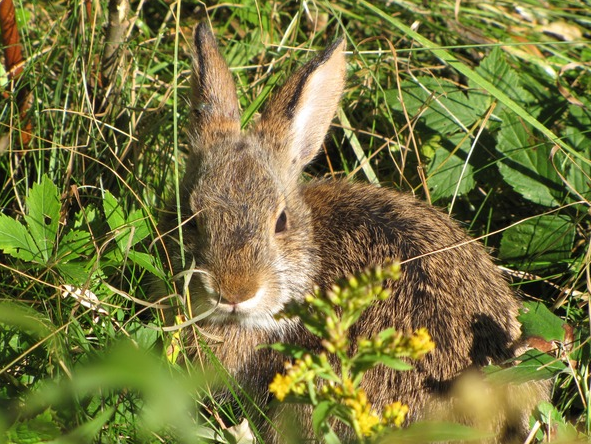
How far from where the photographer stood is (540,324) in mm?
3320

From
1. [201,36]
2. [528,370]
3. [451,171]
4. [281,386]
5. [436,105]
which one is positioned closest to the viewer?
[281,386]

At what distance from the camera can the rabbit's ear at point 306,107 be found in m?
3.94

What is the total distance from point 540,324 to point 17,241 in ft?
7.58

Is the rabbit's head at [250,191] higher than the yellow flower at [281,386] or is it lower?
lower

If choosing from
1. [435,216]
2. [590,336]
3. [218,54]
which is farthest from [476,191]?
[218,54]

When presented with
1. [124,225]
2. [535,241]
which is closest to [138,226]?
[124,225]

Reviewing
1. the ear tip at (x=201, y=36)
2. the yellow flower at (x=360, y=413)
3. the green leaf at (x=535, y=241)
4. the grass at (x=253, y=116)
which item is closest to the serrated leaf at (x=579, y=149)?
the grass at (x=253, y=116)

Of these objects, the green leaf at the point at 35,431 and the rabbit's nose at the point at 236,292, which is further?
the rabbit's nose at the point at 236,292

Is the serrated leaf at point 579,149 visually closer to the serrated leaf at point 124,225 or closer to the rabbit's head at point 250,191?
the rabbit's head at point 250,191

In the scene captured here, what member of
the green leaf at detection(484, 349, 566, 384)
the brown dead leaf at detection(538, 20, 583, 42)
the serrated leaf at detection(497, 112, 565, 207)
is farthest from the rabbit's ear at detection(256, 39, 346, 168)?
the brown dead leaf at detection(538, 20, 583, 42)

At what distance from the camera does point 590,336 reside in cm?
346

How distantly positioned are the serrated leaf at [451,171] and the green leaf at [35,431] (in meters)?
2.57

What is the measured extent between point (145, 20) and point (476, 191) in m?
2.53

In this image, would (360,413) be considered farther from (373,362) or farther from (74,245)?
(74,245)
